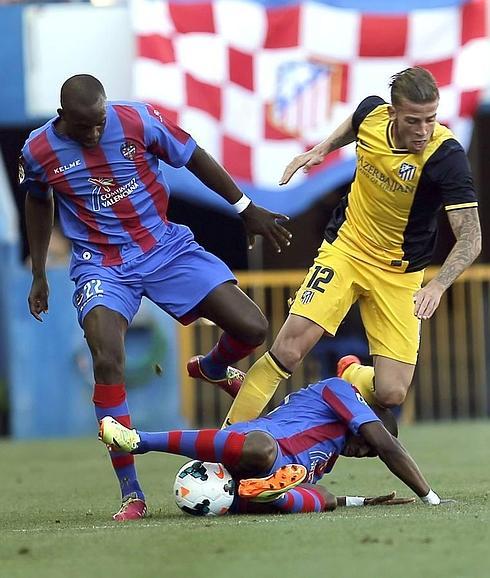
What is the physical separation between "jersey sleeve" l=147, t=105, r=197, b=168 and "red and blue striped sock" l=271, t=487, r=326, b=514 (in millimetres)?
1768

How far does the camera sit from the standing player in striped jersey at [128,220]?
6.70m

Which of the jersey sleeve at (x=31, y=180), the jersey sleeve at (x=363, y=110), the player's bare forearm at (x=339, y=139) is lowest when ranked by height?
the jersey sleeve at (x=31, y=180)

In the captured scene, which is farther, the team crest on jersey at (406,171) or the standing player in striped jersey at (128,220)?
the team crest on jersey at (406,171)

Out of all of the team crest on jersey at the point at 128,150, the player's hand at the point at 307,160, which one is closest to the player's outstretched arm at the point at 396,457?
the player's hand at the point at 307,160

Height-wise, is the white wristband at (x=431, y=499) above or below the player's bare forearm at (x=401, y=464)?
below

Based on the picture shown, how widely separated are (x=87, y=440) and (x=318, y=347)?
2.71 metres

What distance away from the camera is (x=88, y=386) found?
13352 mm

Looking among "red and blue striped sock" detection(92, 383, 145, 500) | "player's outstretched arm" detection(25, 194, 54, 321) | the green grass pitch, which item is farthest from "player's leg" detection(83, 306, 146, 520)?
"player's outstretched arm" detection(25, 194, 54, 321)

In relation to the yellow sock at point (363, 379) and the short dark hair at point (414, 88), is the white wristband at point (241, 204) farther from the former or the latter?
the yellow sock at point (363, 379)

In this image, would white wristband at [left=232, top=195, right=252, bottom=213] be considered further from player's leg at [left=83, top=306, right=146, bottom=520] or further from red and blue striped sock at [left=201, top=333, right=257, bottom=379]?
player's leg at [left=83, top=306, right=146, bottom=520]

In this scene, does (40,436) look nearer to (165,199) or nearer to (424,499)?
(165,199)

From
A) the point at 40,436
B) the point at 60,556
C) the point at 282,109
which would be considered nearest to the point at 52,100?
the point at 282,109

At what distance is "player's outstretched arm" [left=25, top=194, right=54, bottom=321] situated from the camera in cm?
704

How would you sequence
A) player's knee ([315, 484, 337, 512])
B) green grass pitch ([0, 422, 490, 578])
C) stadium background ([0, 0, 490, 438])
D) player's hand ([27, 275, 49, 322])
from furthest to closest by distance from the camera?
stadium background ([0, 0, 490, 438]), player's hand ([27, 275, 49, 322]), player's knee ([315, 484, 337, 512]), green grass pitch ([0, 422, 490, 578])
